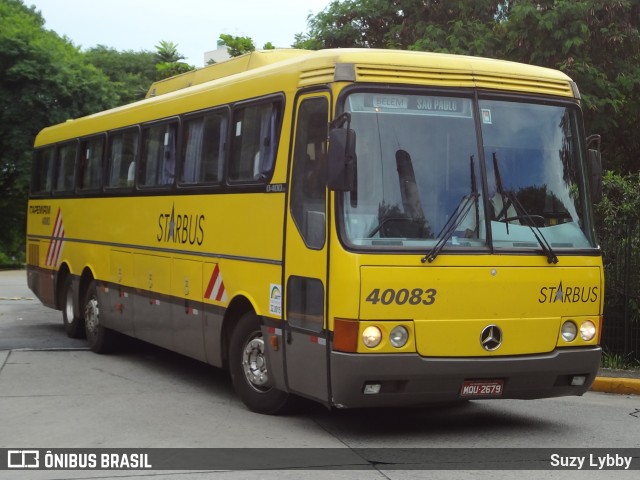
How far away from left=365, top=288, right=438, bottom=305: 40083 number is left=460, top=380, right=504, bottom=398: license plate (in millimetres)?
747

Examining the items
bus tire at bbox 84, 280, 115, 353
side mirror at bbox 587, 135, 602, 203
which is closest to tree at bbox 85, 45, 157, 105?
bus tire at bbox 84, 280, 115, 353

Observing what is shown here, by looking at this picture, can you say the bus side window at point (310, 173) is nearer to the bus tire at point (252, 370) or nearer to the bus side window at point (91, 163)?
the bus tire at point (252, 370)

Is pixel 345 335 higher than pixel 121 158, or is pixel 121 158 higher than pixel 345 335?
pixel 121 158

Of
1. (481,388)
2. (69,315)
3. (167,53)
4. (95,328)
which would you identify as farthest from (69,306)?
(167,53)

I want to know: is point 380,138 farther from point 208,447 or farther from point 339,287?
point 208,447

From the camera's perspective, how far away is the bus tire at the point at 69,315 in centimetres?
1525

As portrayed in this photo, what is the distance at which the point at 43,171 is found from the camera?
17.2 metres

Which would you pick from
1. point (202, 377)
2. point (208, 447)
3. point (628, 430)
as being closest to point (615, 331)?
point (628, 430)

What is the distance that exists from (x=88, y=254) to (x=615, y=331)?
699cm

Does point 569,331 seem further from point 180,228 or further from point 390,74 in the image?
point 180,228

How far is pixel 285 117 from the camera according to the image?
9141 millimetres

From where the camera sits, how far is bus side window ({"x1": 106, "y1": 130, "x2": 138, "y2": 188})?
43.0 ft

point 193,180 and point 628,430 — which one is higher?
point 193,180

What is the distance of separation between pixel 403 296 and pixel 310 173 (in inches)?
53.2
